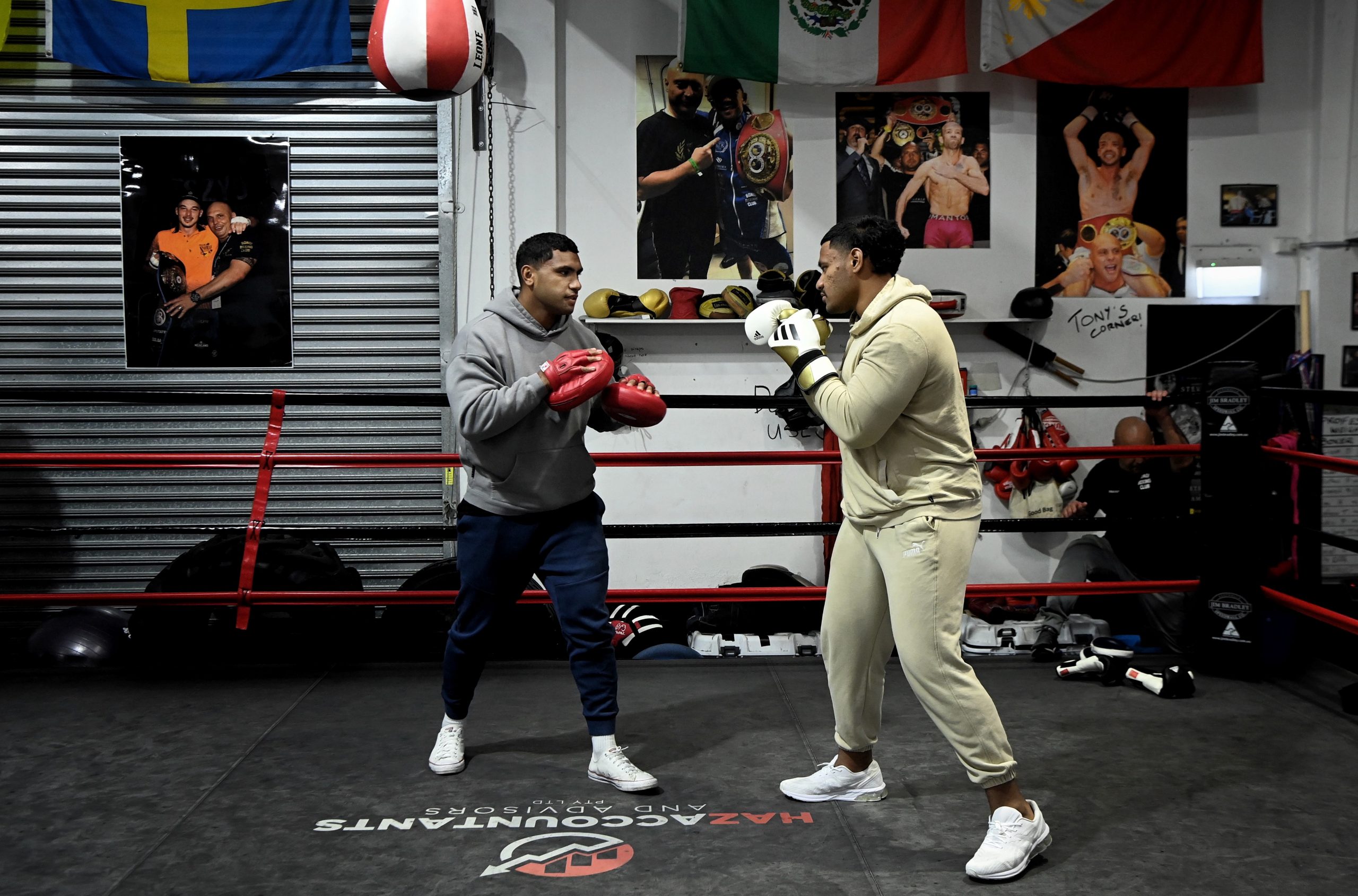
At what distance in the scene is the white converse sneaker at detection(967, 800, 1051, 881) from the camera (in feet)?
7.60

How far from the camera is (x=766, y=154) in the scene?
601 centimetres

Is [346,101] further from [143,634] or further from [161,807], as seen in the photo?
[161,807]

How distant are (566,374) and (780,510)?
3.59 m

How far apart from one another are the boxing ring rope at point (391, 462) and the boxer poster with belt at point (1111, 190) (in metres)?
2.28

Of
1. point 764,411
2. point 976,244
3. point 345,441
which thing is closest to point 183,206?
point 345,441

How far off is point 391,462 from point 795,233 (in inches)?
118

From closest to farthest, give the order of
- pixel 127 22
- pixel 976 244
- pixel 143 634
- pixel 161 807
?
pixel 161 807
pixel 143 634
pixel 127 22
pixel 976 244

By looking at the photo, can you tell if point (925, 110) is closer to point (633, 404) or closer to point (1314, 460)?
point (1314, 460)

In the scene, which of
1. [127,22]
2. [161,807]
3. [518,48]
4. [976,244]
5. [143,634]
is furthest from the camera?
[976,244]

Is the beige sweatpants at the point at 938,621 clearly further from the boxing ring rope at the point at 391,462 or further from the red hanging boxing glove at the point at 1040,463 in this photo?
the red hanging boxing glove at the point at 1040,463

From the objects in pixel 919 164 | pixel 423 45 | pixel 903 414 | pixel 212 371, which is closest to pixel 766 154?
pixel 919 164

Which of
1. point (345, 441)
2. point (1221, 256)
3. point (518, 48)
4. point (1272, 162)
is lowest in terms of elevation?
point (345, 441)

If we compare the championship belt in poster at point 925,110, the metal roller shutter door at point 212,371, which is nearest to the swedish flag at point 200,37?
the metal roller shutter door at point 212,371

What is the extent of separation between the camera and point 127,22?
538cm
